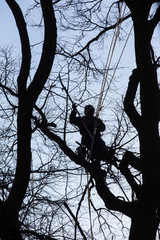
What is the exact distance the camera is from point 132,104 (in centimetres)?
399

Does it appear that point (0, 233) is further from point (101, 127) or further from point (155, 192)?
point (101, 127)

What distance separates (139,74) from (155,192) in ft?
4.71

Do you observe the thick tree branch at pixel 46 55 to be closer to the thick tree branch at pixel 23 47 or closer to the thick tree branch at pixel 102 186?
the thick tree branch at pixel 23 47

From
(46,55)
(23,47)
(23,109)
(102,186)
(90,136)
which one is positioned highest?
(23,47)

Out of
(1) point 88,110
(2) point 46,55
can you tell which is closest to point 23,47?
(2) point 46,55

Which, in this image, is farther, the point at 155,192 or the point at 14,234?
the point at 155,192

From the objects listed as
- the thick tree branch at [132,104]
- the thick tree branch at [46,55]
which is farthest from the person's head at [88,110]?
the thick tree branch at [46,55]

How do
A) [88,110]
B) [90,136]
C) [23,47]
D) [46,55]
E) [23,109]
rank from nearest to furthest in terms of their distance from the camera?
[23,109] < [46,55] < [23,47] < [90,136] < [88,110]

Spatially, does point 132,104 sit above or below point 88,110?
below

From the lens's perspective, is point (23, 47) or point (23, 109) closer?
point (23, 109)

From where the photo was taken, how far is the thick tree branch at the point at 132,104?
3836 millimetres

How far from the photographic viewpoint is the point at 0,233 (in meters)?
2.91

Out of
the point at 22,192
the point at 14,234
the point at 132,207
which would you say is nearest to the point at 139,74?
the point at 132,207

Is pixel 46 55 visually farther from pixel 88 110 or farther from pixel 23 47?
pixel 88 110
